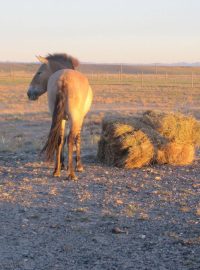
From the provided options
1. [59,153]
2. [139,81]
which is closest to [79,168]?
[59,153]

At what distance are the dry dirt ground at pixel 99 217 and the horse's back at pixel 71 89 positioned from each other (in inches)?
52.1

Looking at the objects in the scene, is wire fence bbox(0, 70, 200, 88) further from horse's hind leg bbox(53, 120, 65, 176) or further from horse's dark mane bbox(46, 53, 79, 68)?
horse's hind leg bbox(53, 120, 65, 176)

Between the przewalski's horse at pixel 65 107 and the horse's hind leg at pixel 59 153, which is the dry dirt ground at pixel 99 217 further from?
the przewalski's horse at pixel 65 107

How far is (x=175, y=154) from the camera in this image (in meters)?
10.6

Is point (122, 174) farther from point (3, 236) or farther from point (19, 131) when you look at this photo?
point (19, 131)

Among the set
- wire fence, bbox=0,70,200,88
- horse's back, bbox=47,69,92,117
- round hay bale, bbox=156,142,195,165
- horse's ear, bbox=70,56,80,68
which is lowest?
round hay bale, bbox=156,142,195,165

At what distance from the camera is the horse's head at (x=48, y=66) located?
1073 centimetres

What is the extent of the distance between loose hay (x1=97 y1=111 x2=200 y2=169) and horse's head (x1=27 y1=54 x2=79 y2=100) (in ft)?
4.97

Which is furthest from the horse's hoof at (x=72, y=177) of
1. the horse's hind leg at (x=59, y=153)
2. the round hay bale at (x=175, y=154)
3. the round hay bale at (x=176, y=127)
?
the round hay bale at (x=176, y=127)

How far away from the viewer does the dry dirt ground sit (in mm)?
5109

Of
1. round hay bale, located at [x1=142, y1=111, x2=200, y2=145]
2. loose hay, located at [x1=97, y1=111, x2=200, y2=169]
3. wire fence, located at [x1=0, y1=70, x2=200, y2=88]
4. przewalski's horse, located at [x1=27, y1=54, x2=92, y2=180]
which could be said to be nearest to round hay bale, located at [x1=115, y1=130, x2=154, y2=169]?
loose hay, located at [x1=97, y1=111, x2=200, y2=169]

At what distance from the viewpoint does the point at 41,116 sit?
73.2 ft

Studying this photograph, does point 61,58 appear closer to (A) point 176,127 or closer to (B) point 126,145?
(B) point 126,145

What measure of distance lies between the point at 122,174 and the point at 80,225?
135 inches
